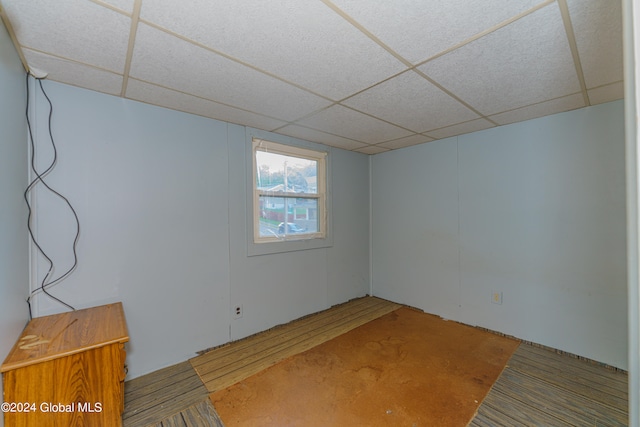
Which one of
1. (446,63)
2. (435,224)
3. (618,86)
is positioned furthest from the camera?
(435,224)

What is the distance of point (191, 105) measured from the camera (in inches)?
85.6

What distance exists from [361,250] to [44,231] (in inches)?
132

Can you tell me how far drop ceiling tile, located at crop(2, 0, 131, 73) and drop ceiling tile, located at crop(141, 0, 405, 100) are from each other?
0.20 metres

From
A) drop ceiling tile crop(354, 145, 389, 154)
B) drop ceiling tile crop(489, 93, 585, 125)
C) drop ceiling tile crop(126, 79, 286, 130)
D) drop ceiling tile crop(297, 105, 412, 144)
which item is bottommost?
drop ceiling tile crop(354, 145, 389, 154)

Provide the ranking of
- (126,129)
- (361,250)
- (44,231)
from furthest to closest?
1. (361,250)
2. (126,129)
3. (44,231)

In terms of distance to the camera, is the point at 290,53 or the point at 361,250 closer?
the point at 290,53

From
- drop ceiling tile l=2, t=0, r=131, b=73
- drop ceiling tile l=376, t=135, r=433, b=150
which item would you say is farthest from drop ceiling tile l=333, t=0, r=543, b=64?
drop ceiling tile l=376, t=135, r=433, b=150

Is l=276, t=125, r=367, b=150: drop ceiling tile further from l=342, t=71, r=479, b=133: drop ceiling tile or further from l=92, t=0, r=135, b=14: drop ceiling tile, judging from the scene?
l=92, t=0, r=135, b=14: drop ceiling tile

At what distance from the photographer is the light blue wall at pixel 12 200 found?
123 centimetres

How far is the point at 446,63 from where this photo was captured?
1591 millimetres

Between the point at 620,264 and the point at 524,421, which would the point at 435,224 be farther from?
the point at 524,421

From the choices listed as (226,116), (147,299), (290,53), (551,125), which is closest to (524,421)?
(551,125)

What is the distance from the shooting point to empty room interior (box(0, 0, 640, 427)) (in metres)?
1.28

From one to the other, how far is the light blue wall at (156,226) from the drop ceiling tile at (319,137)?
1.72 feet
